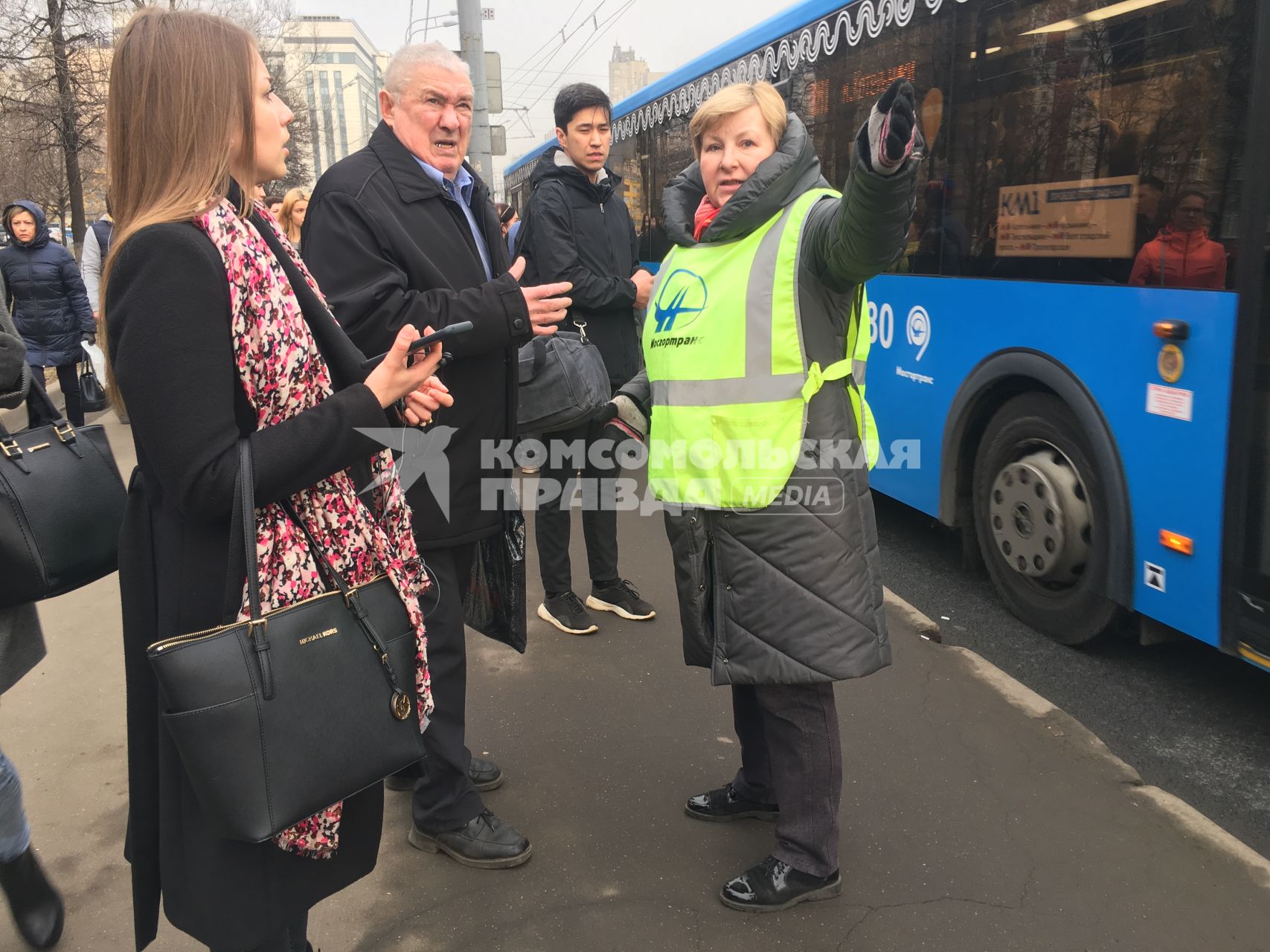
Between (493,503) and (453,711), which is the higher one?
(493,503)

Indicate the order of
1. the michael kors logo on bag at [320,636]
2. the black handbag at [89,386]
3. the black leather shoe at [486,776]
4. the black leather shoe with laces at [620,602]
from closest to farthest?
1. the michael kors logo on bag at [320,636]
2. the black leather shoe at [486,776]
3. the black leather shoe with laces at [620,602]
4. the black handbag at [89,386]

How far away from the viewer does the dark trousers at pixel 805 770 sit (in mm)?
2336

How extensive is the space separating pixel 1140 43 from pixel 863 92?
203cm

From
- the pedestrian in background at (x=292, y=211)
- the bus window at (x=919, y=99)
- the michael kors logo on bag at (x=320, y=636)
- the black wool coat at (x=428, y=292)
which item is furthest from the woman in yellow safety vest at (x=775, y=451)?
the pedestrian in background at (x=292, y=211)

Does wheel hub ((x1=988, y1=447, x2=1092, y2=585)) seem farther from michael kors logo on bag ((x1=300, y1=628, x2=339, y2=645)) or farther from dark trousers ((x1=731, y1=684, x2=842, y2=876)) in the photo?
michael kors logo on bag ((x1=300, y1=628, x2=339, y2=645))

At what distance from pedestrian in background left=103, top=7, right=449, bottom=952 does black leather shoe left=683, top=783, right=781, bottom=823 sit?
1262mm

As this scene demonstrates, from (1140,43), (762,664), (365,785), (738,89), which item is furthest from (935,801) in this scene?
(1140,43)

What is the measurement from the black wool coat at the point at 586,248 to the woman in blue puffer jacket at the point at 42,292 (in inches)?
206

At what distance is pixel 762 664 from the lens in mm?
2285

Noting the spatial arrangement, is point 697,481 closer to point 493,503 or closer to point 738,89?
point 493,503

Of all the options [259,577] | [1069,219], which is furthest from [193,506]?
[1069,219]

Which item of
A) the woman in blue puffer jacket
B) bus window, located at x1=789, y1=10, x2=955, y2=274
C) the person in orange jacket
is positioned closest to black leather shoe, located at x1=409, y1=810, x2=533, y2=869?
the person in orange jacket

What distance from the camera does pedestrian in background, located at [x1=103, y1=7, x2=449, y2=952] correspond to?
4.91ft

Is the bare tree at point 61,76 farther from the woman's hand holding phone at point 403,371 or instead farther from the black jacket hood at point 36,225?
the woman's hand holding phone at point 403,371
